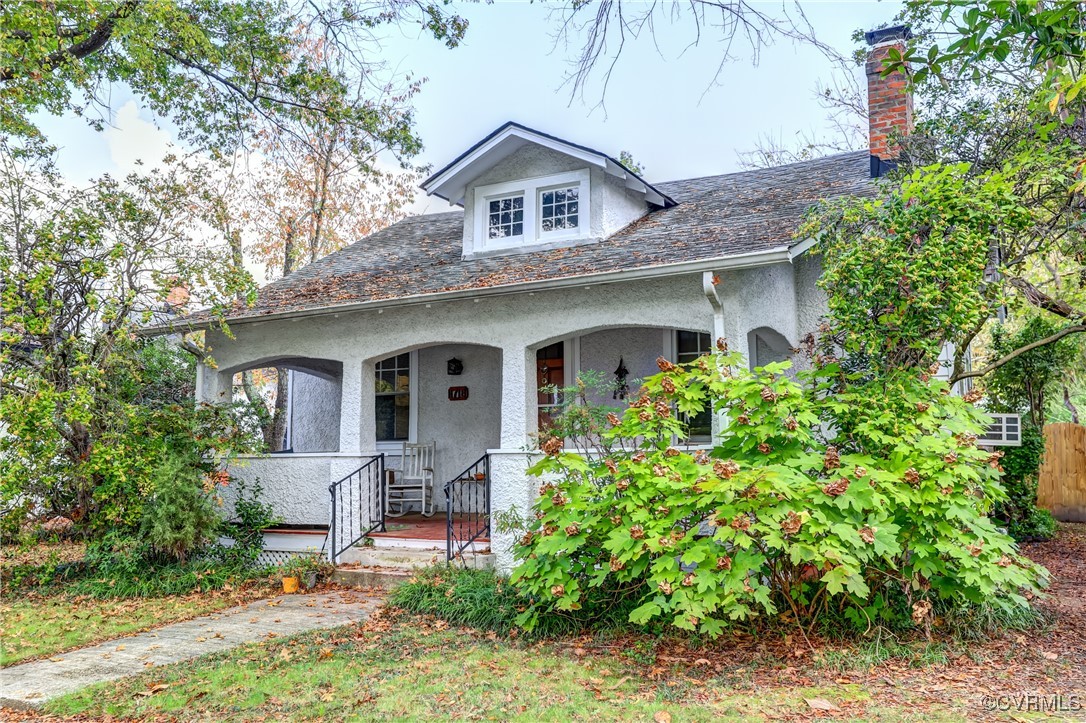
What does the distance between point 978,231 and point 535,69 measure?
163 inches

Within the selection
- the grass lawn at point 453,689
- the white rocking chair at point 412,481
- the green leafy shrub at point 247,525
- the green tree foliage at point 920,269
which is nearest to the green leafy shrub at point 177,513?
the green leafy shrub at point 247,525

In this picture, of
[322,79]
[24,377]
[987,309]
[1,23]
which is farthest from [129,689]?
[322,79]

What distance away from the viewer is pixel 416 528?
9.68 meters

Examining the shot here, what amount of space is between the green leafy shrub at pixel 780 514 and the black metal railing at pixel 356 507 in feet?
11.6

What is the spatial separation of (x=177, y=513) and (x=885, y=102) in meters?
10.2

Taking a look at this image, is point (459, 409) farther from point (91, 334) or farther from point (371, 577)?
point (91, 334)

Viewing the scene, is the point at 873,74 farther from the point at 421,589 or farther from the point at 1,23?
the point at 1,23

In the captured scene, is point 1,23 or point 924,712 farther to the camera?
point 1,23

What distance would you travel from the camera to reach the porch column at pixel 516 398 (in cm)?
841

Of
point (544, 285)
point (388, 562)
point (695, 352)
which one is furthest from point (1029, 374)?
point (388, 562)

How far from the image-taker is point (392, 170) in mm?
22984

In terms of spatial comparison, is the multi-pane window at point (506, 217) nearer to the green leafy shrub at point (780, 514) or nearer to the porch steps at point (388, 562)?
the porch steps at point (388, 562)

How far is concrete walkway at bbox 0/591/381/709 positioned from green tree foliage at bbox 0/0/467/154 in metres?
6.52

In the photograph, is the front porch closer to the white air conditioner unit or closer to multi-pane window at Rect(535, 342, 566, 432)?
multi-pane window at Rect(535, 342, 566, 432)
